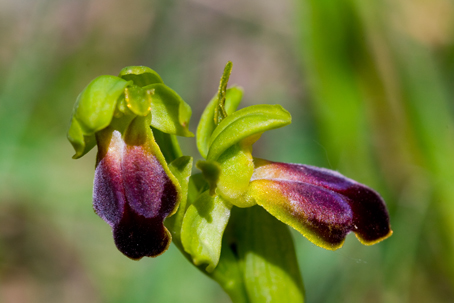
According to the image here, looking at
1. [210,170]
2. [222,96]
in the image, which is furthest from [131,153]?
[222,96]

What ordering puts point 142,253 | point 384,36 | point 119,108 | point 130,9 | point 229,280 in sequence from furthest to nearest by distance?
point 130,9, point 384,36, point 229,280, point 119,108, point 142,253

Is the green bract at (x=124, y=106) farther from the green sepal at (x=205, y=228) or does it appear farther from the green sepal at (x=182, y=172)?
the green sepal at (x=205, y=228)

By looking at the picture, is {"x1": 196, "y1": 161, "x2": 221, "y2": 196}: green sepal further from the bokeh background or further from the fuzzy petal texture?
the bokeh background

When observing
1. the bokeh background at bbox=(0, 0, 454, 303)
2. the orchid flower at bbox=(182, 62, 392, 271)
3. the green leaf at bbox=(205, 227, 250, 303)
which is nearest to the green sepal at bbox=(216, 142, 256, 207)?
the orchid flower at bbox=(182, 62, 392, 271)

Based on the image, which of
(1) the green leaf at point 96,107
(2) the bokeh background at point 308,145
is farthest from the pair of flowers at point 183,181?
(2) the bokeh background at point 308,145

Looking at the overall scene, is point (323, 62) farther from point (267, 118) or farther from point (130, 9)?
point (130, 9)

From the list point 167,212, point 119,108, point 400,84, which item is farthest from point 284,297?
point 400,84

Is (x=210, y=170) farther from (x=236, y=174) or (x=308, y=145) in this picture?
(x=308, y=145)
